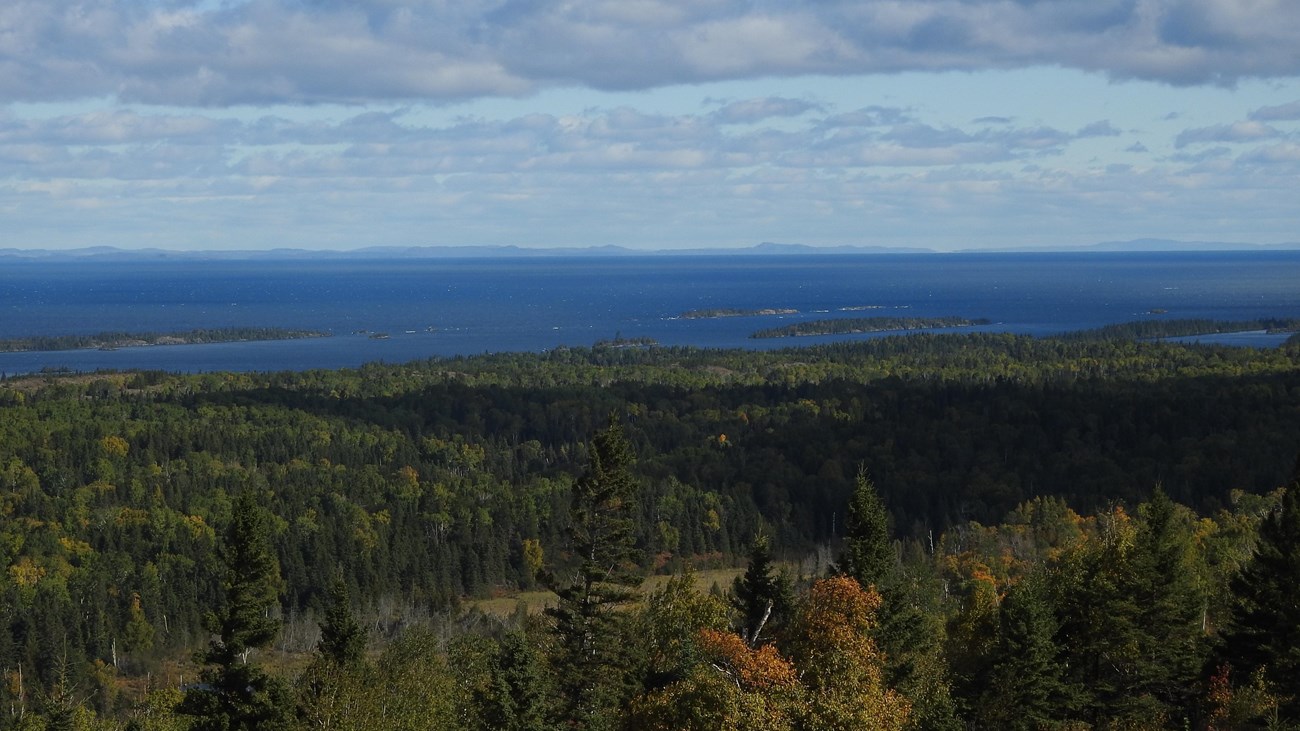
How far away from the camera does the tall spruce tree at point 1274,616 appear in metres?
34.0

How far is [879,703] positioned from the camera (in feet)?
71.4

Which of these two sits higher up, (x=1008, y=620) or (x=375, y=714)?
(x=1008, y=620)

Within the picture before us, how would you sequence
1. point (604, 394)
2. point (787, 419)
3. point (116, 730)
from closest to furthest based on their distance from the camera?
1. point (116, 730)
2. point (787, 419)
3. point (604, 394)

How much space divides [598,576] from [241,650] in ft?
34.0

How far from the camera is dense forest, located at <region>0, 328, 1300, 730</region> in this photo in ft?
109

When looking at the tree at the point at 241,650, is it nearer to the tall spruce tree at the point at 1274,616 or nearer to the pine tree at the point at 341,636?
the pine tree at the point at 341,636

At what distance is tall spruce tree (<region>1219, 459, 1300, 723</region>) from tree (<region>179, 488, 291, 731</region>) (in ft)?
83.0

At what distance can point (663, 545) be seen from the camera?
110750mm

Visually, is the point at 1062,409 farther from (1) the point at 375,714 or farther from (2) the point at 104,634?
(1) the point at 375,714

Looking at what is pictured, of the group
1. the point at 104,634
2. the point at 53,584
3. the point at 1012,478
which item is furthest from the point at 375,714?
the point at 1012,478

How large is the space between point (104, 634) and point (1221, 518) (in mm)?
73191

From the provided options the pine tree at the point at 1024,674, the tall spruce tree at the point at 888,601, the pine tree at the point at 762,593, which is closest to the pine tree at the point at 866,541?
the tall spruce tree at the point at 888,601

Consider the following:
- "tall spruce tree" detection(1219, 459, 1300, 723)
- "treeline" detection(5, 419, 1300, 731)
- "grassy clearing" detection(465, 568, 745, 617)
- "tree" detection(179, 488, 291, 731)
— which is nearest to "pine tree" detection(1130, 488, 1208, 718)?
"treeline" detection(5, 419, 1300, 731)

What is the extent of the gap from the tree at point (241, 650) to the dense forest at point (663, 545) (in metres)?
0.09
